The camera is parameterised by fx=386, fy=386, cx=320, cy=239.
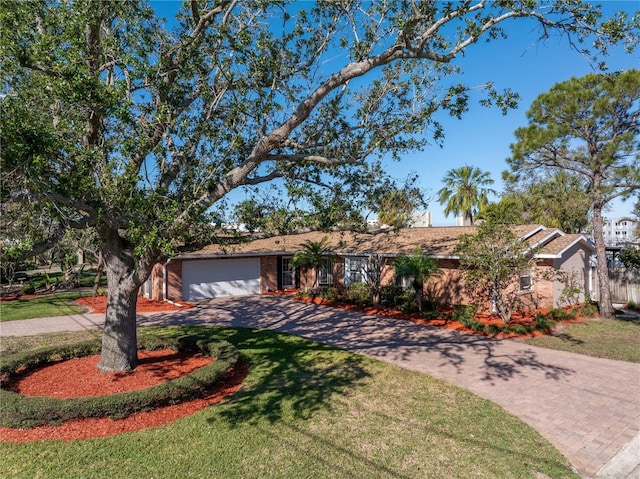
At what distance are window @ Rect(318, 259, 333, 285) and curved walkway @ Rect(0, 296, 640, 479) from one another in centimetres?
496

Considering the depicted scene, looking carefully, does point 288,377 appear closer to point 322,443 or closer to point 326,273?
point 322,443

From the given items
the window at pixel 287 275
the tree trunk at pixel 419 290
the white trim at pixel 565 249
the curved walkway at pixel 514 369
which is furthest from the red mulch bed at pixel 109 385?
the window at pixel 287 275

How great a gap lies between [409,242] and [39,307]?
675 inches

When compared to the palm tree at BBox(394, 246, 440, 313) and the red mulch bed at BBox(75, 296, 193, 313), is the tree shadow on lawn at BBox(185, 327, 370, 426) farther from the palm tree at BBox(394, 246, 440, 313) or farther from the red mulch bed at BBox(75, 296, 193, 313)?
the red mulch bed at BBox(75, 296, 193, 313)

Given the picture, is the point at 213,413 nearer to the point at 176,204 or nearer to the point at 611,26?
the point at 176,204

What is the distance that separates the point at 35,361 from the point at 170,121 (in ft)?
20.6

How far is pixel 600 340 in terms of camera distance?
11.4 m

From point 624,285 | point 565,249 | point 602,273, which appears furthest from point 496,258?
point 624,285

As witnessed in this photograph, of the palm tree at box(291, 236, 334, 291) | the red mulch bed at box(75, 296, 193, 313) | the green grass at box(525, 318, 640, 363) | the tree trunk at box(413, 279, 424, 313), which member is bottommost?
the green grass at box(525, 318, 640, 363)

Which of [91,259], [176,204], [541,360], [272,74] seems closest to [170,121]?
[176,204]

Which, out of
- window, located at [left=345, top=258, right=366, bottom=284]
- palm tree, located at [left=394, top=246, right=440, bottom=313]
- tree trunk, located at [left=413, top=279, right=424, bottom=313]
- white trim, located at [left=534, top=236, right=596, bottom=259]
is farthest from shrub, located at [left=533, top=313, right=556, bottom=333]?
window, located at [left=345, top=258, right=366, bottom=284]

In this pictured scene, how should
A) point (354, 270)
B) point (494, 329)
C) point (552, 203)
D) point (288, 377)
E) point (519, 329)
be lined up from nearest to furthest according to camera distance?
point (288, 377) < point (519, 329) < point (494, 329) < point (354, 270) < point (552, 203)

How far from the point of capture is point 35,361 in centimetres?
848

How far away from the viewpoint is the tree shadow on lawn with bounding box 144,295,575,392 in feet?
29.7
